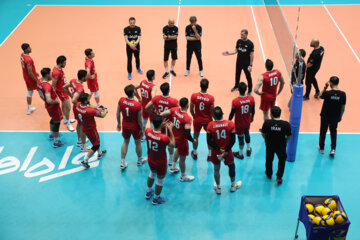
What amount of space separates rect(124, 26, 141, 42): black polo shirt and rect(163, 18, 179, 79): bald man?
94cm

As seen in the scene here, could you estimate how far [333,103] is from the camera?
9570mm

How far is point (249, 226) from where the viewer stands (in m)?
8.27

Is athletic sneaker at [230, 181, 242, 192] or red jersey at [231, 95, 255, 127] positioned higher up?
red jersey at [231, 95, 255, 127]

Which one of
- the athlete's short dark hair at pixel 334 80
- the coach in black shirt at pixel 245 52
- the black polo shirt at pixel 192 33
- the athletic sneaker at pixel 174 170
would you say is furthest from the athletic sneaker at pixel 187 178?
the black polo shirt at pixel 192 33

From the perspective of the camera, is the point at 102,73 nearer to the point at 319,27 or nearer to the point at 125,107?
the point at 125,107

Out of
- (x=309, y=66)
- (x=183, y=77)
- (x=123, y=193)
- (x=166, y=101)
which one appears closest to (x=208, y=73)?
(x=183, y=77)

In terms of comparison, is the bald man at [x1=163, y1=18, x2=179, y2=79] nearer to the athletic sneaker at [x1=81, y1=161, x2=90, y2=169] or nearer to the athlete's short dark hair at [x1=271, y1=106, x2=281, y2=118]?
the athletic sneaker at [x1=81, y1=161, x2=90, y2=169]

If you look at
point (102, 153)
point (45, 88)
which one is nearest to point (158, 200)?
point (102, 153)

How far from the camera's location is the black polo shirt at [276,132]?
8.52 metres

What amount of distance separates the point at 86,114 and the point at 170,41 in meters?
5.81

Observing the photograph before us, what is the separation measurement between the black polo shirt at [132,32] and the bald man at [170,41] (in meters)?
0.94

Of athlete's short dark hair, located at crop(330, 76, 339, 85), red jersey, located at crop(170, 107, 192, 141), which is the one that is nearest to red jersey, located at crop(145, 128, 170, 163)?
red jersey, located at crop(170, 107, 192, 141)

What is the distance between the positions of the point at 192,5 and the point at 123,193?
13635 mm

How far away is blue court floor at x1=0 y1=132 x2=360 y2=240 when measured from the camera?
8.23m
